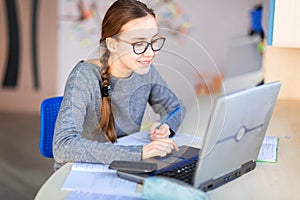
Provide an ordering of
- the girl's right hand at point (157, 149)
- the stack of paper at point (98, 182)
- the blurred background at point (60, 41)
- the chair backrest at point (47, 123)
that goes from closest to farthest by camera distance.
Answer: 1. the stack of paper at point (98, 182)
2. the girl's right hand at point (157, 149)
3. the chair backrest at point (47, 123)
4. the blurred background at point (60, 41)

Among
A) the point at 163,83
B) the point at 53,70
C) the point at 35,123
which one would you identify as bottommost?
the point at 35,123

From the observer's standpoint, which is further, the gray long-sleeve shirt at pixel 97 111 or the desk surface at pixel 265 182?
the gray long-sleeve shirt at pixel 97 111

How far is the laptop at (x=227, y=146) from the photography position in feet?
4.71

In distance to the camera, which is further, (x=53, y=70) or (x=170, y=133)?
(x=53, y=70)

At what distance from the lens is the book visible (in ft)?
6.11

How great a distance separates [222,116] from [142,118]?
0.69 m

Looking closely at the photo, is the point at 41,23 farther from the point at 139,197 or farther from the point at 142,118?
the point at 139,197

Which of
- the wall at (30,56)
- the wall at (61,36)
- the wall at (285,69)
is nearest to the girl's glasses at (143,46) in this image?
the wall at (285,69)

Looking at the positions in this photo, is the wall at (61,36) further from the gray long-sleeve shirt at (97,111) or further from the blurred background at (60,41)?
the gray long-sleeve shirt at (97,111)

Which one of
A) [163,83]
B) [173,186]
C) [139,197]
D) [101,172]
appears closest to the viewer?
[173,186]

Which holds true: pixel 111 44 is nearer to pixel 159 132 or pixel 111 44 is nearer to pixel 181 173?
pixel 159 132

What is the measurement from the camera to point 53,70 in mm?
4902

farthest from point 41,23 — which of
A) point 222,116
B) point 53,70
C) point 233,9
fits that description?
point 222,116

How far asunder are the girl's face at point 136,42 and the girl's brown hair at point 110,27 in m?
0.02
